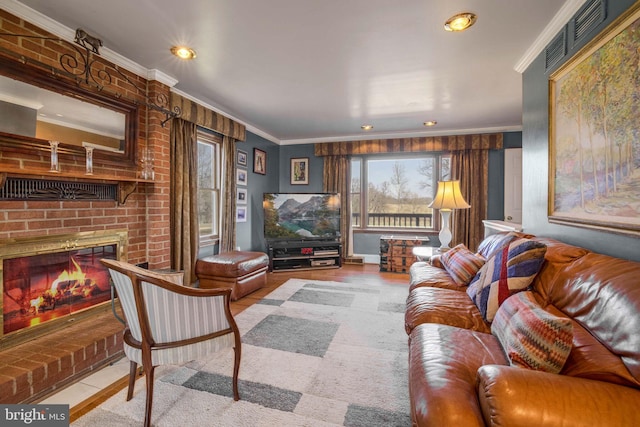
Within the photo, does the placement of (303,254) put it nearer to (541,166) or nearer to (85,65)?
(541,166)

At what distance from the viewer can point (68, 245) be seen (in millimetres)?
2150

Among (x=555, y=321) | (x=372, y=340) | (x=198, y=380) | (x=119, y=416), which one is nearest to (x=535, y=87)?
(x=555, y=321)

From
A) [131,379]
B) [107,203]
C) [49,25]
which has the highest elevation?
[49,25]

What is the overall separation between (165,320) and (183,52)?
2.12 m

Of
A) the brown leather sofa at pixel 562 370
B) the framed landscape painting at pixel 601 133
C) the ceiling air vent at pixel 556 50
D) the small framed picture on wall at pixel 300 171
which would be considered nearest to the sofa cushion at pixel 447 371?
the brown leather sofa at pixel 562 370

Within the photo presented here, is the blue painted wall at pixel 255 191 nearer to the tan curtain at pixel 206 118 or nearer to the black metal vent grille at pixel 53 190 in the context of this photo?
the tan curtain at pixel 206 118

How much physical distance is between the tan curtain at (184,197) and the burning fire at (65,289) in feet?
2.93

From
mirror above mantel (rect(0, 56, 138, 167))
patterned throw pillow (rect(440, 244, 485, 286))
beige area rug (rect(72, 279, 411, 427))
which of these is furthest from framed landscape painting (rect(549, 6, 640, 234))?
mirror above mantel (rect(0, 56, 138, 167))

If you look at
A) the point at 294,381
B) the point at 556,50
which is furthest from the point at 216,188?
the point at 556,50

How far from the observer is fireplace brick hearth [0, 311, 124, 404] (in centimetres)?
155

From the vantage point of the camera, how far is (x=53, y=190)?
2.03 m

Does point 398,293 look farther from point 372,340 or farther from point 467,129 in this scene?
point 467,129

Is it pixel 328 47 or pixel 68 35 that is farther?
pixel 328 47

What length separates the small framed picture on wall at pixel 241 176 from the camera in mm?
→ 4459
